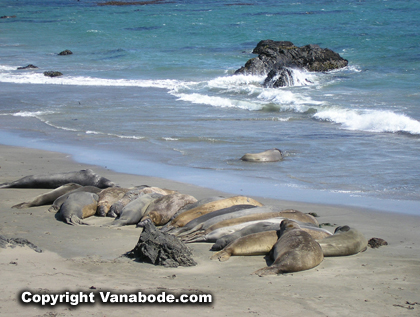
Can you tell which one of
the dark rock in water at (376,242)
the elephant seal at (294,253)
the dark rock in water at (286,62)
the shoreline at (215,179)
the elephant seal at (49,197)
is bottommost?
the shoreline at (215,179)

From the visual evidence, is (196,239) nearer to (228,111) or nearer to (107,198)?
(107,198)

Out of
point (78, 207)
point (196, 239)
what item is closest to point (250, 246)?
point (196, 239)

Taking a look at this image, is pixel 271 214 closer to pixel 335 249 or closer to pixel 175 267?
pixel 335 249

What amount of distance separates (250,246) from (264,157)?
522 cm

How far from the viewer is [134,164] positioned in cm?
1069

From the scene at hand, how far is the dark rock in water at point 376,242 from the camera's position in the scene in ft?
19.9

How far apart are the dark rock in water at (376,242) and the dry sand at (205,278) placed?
108 millimetres

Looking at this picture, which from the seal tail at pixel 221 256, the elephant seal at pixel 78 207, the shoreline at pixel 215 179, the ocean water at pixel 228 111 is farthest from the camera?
the ocean water at pixel 228 111

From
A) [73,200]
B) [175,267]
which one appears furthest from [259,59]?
[175,267]

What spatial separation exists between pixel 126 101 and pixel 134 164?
8.18 metres

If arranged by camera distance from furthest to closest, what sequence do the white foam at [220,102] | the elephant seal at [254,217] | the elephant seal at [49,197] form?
the white foam at [220,102]
the elephant seal at [49,197]
the elephant seal at [254,217]

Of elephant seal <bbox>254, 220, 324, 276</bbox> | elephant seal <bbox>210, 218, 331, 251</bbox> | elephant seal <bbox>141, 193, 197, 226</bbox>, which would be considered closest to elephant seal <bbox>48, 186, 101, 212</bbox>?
elephant seal <bbox>141, 193, 197, 226</bbox>

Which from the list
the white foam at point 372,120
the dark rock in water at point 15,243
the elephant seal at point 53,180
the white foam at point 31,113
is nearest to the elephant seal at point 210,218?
the dark rock in water at point 15,243

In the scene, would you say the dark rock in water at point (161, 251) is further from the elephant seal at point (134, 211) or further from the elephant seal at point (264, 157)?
the elephant seal at point (264, 157)
